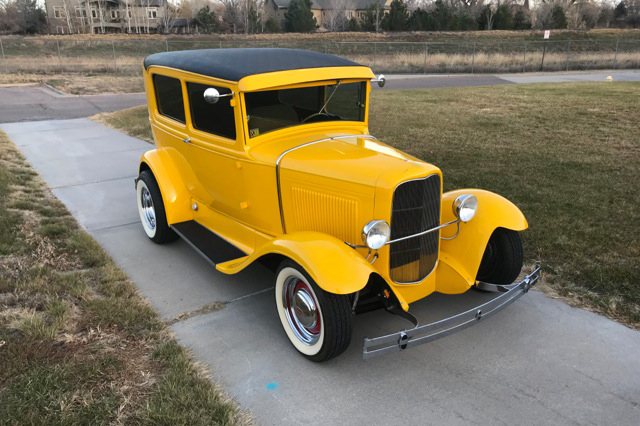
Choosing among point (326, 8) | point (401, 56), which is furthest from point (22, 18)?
point (401, 56)

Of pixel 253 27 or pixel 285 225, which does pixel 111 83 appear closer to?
pixel 285 225

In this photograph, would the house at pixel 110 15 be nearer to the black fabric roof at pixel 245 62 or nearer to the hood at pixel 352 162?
the black fabric roof at pixel 245 62

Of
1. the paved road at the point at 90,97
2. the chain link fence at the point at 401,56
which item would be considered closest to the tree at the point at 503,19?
the chain link fence at the point at 401,56

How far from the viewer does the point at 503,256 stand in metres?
3.63

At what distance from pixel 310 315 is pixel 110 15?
58.9 metres

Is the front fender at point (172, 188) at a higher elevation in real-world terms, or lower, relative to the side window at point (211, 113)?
lower

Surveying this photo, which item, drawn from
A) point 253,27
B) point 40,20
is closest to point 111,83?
point 253,27

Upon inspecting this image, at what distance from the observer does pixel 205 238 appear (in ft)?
13.8

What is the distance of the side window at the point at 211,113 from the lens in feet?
12.2

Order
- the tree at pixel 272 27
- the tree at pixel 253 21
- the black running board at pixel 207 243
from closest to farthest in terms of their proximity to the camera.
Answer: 1. the black running board at pixel 207 243
2. the tree at pixel 272 27
3. the tree at pixel 253 21

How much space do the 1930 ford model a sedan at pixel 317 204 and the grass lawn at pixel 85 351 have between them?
0.72 metres

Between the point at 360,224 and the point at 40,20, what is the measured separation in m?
52.8

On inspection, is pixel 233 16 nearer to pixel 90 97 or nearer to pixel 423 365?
pixel 90 97

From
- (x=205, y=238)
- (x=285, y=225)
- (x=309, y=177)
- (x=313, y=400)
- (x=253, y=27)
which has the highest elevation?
(x=253, y=27)
